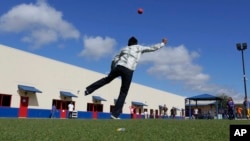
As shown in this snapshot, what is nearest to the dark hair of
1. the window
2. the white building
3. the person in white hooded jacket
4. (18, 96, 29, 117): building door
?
the person in white hooded jacket

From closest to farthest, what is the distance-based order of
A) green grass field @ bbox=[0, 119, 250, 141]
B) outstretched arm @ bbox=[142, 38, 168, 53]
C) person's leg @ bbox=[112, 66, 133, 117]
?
green grass field @ bbox=[0, 119, 250, 141], person's leg @ bbox=[112, 66, 133, 117], outstretched arm @ bbox=[142, 38, 168, 53]

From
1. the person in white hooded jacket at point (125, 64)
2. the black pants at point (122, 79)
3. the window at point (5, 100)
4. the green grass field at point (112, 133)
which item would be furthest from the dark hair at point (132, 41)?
the window at point (5, 100)

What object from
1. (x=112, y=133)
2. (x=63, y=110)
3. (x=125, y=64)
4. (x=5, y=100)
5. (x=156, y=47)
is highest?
(x=156, y=47)

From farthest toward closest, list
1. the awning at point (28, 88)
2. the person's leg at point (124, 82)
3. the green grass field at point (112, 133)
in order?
the awning at point (28, 88) → the person's leg at point (124, 82) → the green grass field at point (112, 133)

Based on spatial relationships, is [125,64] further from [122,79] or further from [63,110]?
[63,110]

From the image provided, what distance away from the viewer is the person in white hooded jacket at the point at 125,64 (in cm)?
782

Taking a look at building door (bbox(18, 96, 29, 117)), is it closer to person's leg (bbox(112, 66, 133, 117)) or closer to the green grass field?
person's leg (bbox(112, 66, 133, 117))

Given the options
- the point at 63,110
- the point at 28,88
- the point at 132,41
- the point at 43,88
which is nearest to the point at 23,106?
the point at 28,88

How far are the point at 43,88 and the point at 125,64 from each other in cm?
2955

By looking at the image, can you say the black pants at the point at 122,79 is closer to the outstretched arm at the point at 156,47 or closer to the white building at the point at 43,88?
the outstretched arm at the point at 156,47

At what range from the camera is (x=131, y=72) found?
791 cm

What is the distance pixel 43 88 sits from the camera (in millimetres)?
35750

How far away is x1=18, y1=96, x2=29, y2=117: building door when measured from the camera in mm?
32303

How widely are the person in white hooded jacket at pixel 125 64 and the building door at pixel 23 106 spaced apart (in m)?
26.2
